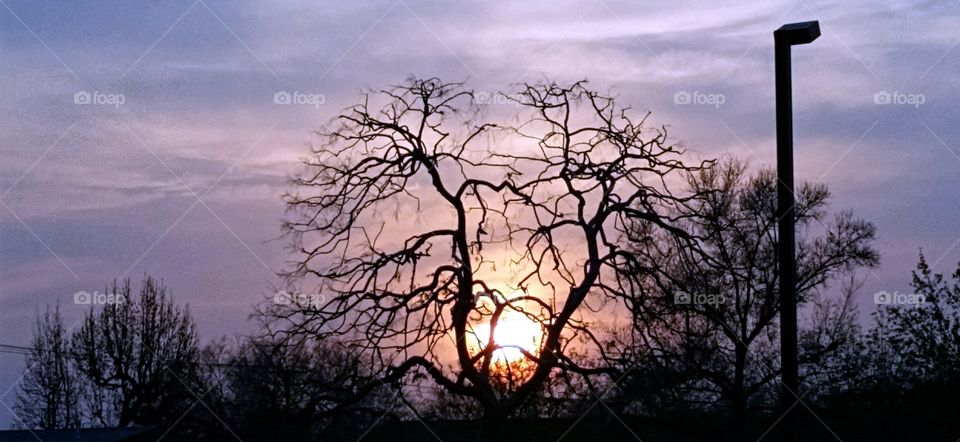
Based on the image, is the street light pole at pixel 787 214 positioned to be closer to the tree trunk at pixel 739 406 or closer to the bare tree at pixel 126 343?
the tree trunk at pixel 739 406

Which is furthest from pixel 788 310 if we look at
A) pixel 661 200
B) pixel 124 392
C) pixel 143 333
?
pixel 143 333

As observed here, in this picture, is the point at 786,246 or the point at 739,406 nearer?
the point at 786,246

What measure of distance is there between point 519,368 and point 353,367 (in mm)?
2884

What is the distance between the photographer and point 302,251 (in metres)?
16.9

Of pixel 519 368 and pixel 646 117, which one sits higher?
pixel 646 117

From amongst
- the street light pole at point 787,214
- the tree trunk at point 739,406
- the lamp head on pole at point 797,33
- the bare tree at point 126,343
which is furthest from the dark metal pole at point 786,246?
the bare tree at point 126,343

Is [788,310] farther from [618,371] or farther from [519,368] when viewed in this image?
[519,368]

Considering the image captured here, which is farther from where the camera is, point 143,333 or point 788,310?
point 143,333

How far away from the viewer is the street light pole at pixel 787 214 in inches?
428

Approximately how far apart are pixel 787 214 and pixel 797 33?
1905 millimetres

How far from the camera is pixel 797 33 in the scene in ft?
37.8

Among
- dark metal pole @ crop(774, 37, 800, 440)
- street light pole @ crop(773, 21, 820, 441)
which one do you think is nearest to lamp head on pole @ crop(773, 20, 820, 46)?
street light pole @ crop(773, 21, 820, 441)

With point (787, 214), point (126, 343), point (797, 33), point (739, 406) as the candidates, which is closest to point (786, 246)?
point (787, 214)

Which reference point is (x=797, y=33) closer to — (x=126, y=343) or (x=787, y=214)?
(x=787, y=214)
